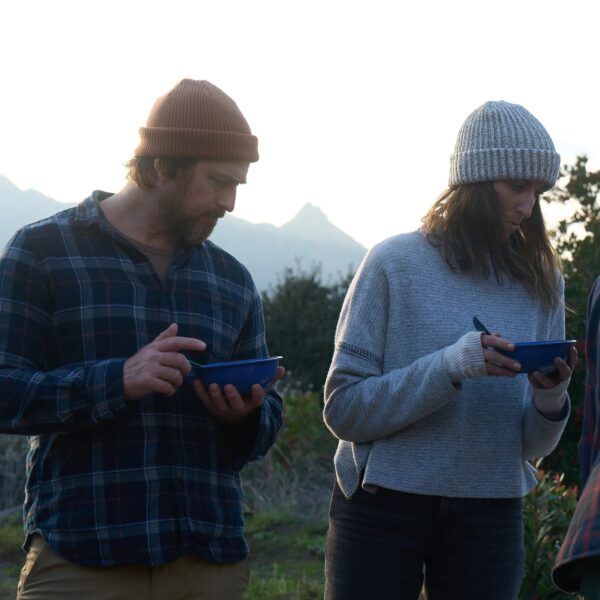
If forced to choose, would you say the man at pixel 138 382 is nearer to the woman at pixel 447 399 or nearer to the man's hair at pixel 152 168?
the man's hair at pixel 152 168

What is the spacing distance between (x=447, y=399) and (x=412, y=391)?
10 cm

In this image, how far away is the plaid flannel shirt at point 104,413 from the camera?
2.52 meters

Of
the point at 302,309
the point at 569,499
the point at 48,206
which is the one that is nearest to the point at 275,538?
the point at 569,499

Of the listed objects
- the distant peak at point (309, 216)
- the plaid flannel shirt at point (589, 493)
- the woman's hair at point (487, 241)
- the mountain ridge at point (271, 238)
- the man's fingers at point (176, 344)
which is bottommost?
the plaid flannel shirt at point (589, 493)

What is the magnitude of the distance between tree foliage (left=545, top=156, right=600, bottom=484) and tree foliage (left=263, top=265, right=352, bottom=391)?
3.29 m

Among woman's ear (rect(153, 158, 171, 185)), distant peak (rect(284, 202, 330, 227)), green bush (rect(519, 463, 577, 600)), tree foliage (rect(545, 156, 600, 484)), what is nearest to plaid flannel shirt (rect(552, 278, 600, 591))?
woman's ear (rect(153, 158, 171, 185))

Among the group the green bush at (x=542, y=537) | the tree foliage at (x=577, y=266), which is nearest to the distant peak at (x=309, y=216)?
the tree foliage at (x=577, y=266)

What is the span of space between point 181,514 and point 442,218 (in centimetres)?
118

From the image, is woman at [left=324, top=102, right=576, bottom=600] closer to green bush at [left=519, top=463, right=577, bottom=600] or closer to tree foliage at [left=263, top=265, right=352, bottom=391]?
green bush at [left=519, top=463, right=577, bottom=600]

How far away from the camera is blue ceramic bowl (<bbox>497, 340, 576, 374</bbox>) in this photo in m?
2.76

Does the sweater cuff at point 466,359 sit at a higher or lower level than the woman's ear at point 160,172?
lower

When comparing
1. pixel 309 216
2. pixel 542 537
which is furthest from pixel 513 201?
pixel 309 216

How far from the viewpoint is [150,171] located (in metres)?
2.85

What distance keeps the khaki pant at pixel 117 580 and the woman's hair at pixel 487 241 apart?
1.11 metres
